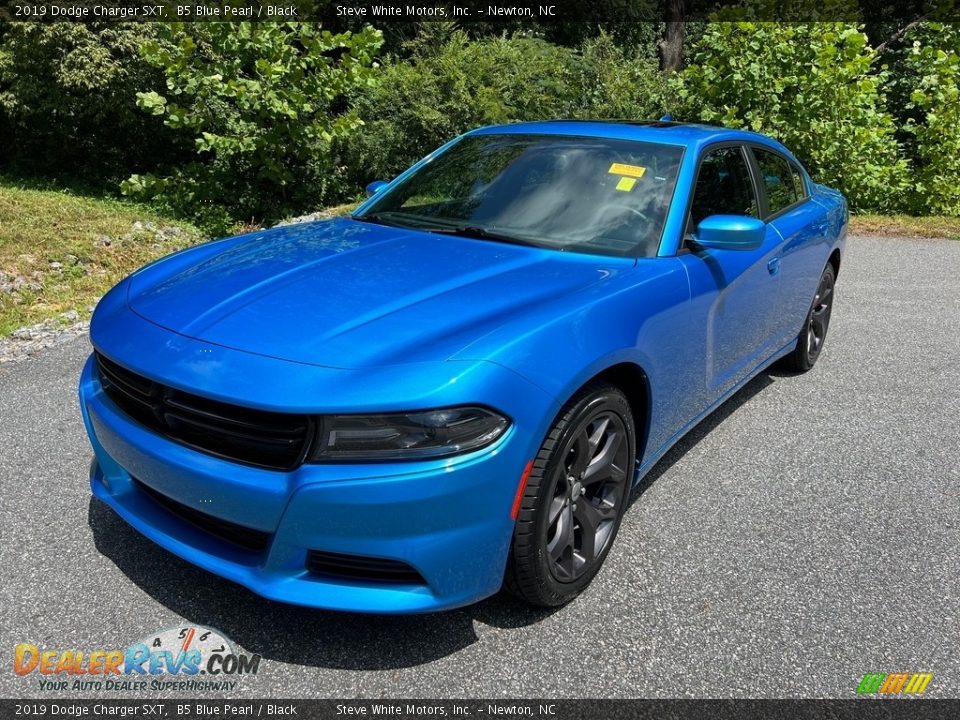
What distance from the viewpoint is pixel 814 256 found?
180 inches

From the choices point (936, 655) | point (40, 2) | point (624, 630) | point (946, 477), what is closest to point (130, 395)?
point (624, 630)

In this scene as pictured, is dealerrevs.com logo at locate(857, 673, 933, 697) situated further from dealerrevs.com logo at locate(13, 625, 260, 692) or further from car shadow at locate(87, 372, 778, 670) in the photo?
dealerrevs.com logo at locate(13, 625, 260, 692)

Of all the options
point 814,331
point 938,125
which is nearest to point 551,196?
point 814,331

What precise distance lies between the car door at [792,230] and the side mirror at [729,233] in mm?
956

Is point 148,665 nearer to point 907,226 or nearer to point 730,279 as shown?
point 730,279

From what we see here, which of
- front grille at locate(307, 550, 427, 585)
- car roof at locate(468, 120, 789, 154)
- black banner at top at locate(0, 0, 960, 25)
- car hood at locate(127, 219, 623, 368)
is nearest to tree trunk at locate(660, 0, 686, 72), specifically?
black banner at top at locate(0, 0, 960, 25)

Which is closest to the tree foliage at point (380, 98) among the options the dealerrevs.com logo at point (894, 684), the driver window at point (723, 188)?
the driver window at point (723, 188)

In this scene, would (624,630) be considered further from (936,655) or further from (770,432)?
(770,432)

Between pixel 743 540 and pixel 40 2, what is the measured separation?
13762mm

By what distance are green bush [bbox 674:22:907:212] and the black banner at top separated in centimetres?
43

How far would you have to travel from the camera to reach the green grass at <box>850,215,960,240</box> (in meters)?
10.5

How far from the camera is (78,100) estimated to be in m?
13.2

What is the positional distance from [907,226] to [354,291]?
34.7ft

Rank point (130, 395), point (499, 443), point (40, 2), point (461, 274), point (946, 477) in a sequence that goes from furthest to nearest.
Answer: point (40, 2) < point (946, 477) < point (461, 274) < point (130, 395) < point (499, 443)
